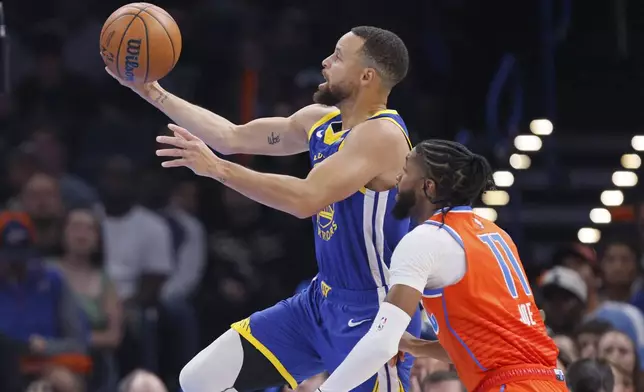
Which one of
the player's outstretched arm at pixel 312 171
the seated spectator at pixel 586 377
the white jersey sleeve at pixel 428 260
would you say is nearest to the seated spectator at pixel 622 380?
the seated spectator at pixel 586 377

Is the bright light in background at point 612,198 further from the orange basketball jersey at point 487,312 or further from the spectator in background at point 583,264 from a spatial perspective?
the orange basketball jersey at point 487,312

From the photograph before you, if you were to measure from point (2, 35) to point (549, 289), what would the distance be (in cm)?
409

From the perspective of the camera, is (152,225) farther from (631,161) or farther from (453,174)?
(453,174)

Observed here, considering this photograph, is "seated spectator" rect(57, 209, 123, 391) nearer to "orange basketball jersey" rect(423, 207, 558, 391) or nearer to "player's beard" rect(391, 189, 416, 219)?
"player's beard" rect(391, 189, 416, 219)

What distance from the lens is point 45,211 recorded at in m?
9.78

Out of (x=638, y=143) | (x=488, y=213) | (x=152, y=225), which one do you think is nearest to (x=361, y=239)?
(x=152, y=225)

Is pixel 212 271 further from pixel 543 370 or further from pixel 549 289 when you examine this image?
pixel 543 370

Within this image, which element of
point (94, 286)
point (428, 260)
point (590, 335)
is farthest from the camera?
point (94, 286)

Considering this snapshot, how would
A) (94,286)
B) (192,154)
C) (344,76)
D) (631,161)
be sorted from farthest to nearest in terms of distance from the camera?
1. (631,161)
2. (94,286)
3. (344,76)
4. (192,154)

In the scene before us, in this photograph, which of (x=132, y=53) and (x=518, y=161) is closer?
(x=132, y=53)

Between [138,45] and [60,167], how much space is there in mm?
4833

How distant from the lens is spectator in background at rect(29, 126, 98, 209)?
9.87 m

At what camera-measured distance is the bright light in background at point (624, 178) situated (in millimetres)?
11073

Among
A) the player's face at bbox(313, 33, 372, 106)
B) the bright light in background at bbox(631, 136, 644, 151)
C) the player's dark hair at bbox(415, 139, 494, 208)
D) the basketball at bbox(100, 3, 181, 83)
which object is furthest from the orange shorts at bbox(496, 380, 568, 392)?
the bright light in background at bbox(631, 136, 644, 151)
